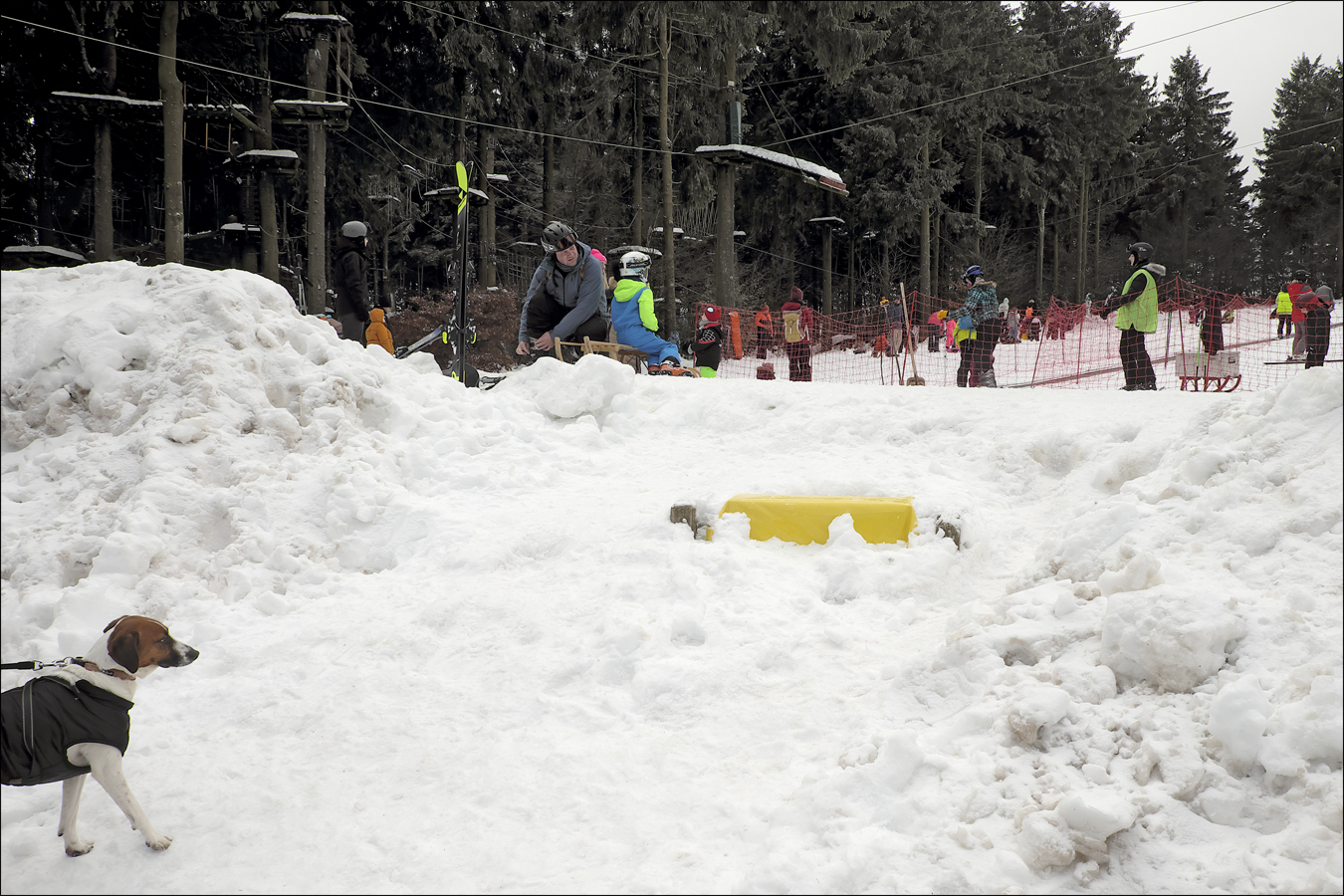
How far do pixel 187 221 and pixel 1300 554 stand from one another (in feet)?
83.8

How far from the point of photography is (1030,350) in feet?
75.7

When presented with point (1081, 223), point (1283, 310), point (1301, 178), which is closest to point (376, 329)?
point (1283, 310)

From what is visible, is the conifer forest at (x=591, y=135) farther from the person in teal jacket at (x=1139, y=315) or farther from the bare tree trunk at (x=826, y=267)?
the person in teal jacket at (x=1139, y=315)

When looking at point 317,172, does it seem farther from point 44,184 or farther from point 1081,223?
point 1081,223

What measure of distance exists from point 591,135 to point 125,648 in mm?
19294

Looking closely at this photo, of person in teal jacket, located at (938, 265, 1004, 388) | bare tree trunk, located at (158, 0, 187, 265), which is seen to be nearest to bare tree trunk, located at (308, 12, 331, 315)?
bare tree trunk, located at (158, 0, 187, 265)

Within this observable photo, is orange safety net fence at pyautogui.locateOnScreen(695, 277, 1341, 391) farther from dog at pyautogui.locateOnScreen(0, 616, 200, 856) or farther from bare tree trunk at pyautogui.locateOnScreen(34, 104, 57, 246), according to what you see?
bare tree trunk at pyautogui.locateOnScreen(34, 104, 57, 246)

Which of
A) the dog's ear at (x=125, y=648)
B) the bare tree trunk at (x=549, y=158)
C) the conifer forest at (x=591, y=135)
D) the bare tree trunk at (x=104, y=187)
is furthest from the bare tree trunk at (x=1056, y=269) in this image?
the dog's ear at (x=125, y=648)

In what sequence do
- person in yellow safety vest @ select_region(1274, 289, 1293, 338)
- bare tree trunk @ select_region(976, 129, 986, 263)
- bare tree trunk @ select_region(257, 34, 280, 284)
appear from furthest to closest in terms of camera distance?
1. bare tree trunk @ select_region(976, 129, 986, 263)
2. person in yellow safety vest @ select_region(1274, 289, 1293, 338)
3. bare tree trunk @ select_region(257, 34, 280, 284)

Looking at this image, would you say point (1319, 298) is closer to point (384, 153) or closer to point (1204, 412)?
point (1204, 412)

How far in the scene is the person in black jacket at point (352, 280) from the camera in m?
9.15

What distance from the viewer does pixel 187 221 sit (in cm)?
2253

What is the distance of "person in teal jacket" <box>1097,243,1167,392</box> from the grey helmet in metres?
5.85

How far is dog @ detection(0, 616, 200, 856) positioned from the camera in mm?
2375
